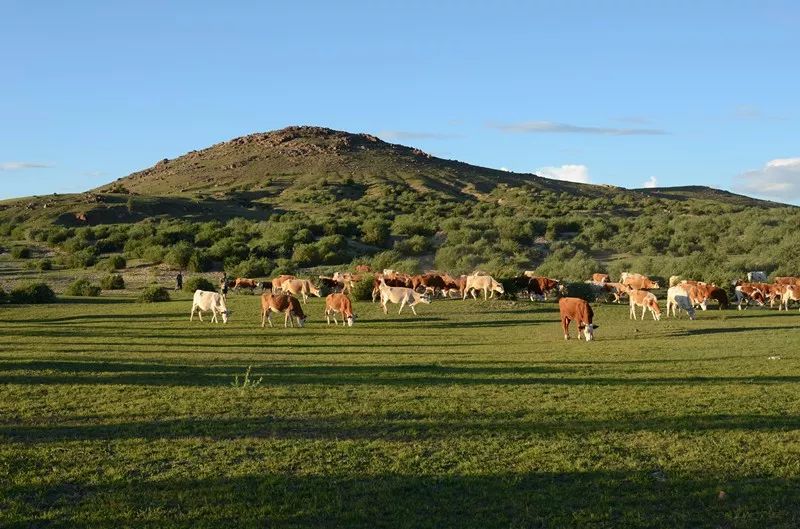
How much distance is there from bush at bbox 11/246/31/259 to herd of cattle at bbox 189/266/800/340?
75.0 feet

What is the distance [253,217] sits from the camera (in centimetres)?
8400

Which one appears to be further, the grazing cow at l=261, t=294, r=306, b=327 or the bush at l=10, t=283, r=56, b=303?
the bush at l=10, t=283, r=56, b=303

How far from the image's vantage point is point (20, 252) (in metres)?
55.4

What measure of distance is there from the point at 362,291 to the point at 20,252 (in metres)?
32.5

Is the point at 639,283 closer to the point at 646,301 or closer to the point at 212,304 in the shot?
the point at 646,301

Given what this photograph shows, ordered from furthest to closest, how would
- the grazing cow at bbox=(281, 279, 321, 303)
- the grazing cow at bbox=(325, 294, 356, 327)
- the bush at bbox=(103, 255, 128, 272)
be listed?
the bush at bbox=(103, 255, 128, 272) → the grazing cow at bbox=(281, 279, 321, 303) → the grazing cow at bbox=(325, 294, 356, 327)

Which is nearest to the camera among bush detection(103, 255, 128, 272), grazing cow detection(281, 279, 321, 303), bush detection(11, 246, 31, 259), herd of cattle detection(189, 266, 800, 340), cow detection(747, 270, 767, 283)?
herd of cattle detection(189, 266, 800, 340)

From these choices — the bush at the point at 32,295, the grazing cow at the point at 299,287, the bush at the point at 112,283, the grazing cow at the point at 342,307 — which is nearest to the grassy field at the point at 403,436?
the grazing cow at the point at 342,307

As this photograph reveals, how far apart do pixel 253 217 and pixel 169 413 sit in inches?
2871

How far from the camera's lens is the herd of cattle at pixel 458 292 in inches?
1043

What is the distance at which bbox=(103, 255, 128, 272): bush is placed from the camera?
49750 millimetres

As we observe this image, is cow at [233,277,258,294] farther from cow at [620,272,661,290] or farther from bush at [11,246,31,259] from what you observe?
bush at [11,246,31,259]

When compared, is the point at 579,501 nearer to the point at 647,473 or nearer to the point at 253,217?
the point at 647,473

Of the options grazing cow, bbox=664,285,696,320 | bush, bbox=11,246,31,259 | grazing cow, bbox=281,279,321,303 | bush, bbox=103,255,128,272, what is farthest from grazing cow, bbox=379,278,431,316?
bush, bbox=11,246,31,259
